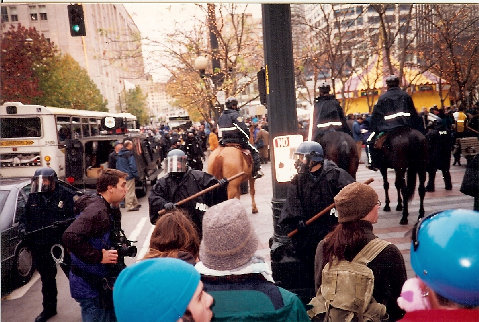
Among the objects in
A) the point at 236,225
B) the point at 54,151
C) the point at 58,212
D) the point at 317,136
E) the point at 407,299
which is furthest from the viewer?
the point at 54,151

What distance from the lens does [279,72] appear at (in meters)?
4.11

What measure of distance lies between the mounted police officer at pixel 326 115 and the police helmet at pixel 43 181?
3.86m

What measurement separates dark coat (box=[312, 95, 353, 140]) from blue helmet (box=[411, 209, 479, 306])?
17.1 feet

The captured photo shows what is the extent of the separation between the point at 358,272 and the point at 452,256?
105cm

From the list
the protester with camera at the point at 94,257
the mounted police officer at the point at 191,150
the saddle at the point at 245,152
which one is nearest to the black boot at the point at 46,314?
the protester with camera at the point at 94,257

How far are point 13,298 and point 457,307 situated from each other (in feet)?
18.7

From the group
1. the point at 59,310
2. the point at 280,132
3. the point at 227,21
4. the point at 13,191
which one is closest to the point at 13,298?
the point at 59,310

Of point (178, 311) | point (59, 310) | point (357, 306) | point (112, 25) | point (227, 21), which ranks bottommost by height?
point (59, 310)

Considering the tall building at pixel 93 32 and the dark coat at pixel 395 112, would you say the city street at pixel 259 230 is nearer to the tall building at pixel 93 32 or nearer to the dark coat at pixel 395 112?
the dark coat at pixel 395 112

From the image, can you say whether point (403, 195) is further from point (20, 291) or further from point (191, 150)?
point (191, 150)

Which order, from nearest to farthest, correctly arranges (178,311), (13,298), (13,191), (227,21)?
(178,311) → (13,298) → (13,191) → (227,21)

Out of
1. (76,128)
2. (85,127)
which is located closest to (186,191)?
(76,128)

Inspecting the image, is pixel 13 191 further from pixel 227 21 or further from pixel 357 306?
pixel 227 21

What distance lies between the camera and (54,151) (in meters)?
8.14
